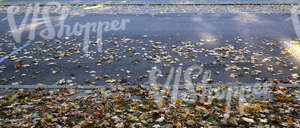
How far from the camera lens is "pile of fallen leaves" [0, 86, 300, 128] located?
4160 mm

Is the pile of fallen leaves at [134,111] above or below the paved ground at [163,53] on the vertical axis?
below

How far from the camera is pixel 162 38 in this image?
893cm

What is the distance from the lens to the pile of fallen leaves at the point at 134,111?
4.16m

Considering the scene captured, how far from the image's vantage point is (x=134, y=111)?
4.54m

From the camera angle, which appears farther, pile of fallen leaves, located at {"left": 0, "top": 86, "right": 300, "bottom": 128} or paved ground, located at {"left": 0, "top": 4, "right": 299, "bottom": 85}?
paved ground, located at {"left": 0, "top": 4, "right": 299, "bottom": 85}

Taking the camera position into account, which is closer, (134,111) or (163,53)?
(134,111)

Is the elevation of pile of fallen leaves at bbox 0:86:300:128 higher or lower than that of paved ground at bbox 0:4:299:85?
lower

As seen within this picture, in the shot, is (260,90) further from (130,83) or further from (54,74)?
(54,74)

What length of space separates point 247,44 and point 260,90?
3.21 m

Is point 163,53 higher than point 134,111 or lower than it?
higher

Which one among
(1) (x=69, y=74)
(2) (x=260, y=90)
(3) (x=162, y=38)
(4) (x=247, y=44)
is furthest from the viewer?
(3) (x=162, y=38)

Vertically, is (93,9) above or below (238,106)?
above

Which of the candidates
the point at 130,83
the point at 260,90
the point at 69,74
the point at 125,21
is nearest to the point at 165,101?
the point at 130,83

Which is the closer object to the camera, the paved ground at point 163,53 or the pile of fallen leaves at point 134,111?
the pile of fallen leaves at point 134,111
